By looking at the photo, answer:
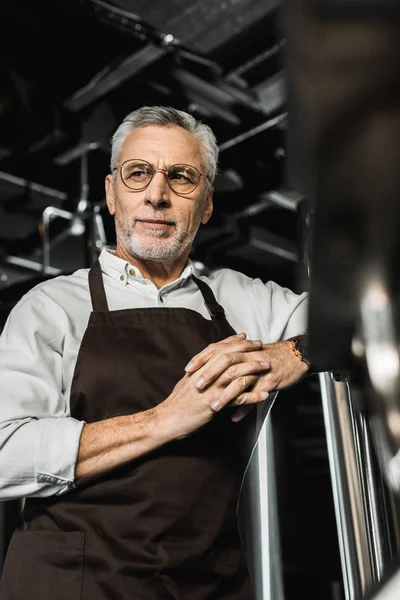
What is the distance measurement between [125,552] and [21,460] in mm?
253

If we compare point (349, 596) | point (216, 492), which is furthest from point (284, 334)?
point (349, 596)

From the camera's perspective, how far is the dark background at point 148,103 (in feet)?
8.07

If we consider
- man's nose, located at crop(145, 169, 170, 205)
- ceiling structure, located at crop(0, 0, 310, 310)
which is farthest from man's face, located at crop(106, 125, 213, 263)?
ceiling structure, located at crop(0, 0, 310, 310)

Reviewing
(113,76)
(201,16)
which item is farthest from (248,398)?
(113,76)

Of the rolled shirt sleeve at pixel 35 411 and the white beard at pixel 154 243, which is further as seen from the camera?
the white beard at pixel 154 243

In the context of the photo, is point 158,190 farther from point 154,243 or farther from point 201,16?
point 201,16

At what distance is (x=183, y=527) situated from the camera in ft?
4.49

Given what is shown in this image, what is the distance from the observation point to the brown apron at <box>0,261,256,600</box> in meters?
1.31

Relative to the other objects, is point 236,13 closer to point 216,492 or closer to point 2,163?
point 2,163

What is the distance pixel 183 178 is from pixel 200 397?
2.03 ft

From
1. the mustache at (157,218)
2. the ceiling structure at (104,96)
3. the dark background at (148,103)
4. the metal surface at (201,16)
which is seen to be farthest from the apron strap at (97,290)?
the metal surface at (201,16)

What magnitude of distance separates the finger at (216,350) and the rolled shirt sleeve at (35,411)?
0.24 meters

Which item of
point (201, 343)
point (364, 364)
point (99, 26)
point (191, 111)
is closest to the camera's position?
point (364, 364)

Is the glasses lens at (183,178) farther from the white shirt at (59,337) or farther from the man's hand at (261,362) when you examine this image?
→ the man's hand at (261,362)
